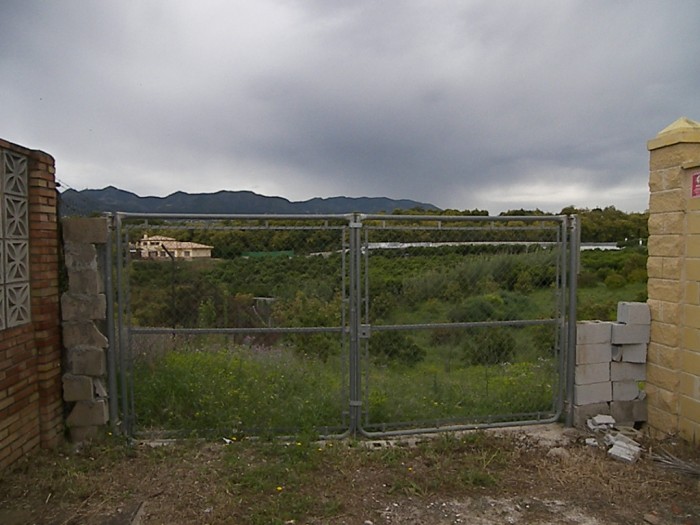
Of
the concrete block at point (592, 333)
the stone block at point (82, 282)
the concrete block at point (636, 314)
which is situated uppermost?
the stone block at point (82, 282)

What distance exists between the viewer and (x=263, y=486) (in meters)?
3.96

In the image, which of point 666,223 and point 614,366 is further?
point 614,366

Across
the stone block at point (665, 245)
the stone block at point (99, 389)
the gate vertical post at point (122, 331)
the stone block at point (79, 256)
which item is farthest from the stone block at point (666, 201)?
the stone block at point (99, 389)

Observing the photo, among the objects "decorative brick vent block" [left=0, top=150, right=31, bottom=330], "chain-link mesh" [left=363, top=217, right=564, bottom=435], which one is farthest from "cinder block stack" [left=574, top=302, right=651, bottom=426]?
"decorative brick vent block" [left=0, top=150, right=31, bottom=330]

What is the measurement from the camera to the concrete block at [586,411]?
17.6 feet

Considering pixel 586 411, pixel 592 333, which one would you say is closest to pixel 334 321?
pixel 592 333

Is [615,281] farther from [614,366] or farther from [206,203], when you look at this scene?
[206,203]

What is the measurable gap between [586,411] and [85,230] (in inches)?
209

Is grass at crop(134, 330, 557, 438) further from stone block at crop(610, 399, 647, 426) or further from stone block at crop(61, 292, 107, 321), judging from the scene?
stone block at crop(61, 292, 107, 321)

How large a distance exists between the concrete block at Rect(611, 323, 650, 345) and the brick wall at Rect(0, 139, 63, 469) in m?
5.52

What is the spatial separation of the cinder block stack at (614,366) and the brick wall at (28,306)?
514 cm

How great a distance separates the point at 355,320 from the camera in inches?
193

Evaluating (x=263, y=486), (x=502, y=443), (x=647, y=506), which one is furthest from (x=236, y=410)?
(x=647, y=506)

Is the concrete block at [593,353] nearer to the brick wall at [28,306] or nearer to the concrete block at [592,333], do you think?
the concrete block at [592,333]
